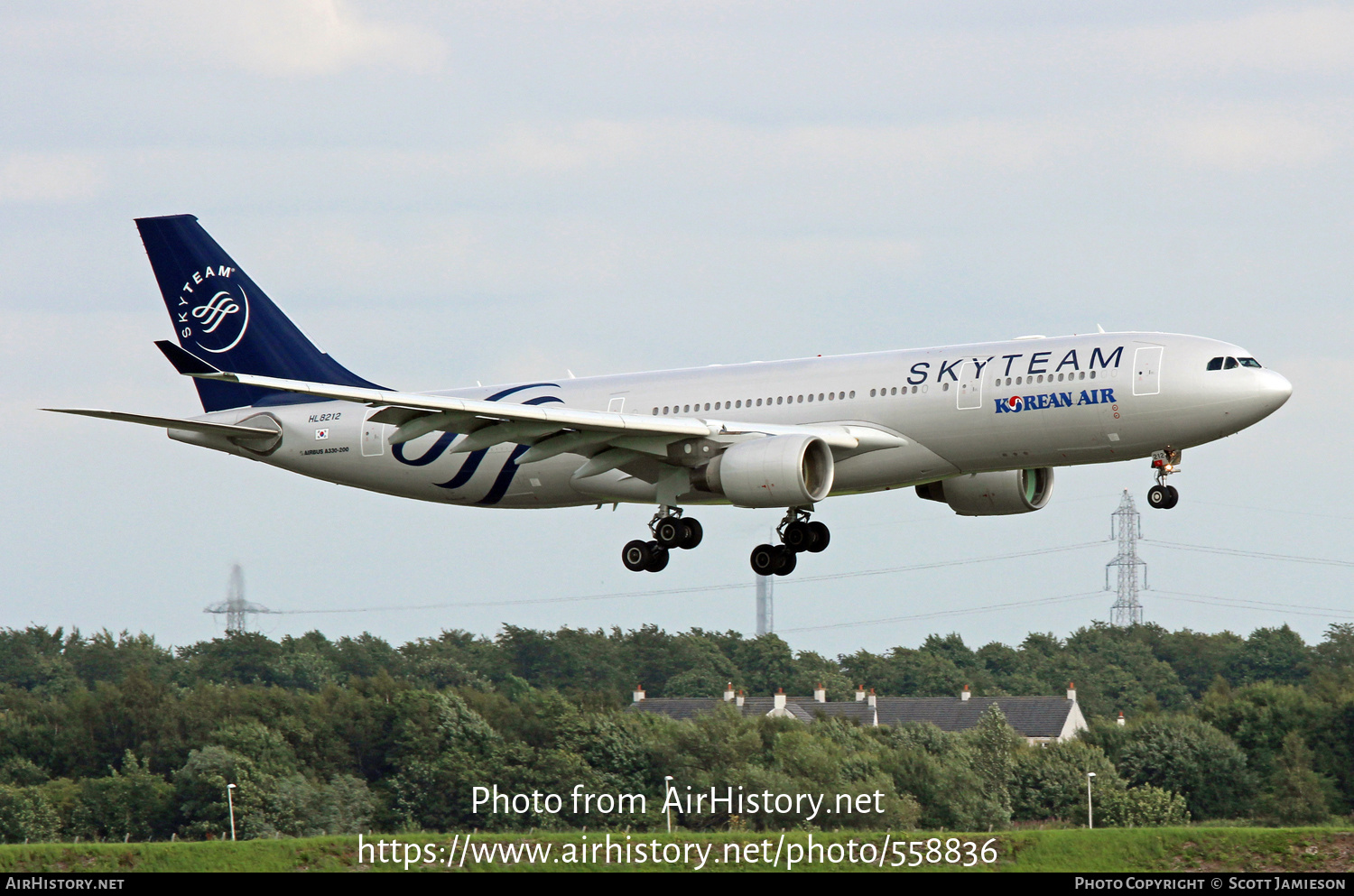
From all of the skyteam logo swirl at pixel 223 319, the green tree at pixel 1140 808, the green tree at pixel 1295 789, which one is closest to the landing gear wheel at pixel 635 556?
the skyteam logo swirl at pixel 223 319

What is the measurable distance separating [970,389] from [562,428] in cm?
1058

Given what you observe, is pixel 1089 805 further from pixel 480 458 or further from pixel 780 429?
pixel 780 429

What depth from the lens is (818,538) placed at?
51969 millimetres

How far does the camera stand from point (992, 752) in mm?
110000

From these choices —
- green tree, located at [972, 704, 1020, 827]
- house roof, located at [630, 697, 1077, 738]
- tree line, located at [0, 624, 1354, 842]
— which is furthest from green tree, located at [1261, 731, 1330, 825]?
house roof, located at [630, 697, 1077, 738]

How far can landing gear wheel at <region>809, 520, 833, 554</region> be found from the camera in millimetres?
51938

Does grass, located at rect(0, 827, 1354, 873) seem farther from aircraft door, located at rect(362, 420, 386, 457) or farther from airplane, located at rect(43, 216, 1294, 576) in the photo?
aircraft door, located at rect(362, 420, 386, 457)

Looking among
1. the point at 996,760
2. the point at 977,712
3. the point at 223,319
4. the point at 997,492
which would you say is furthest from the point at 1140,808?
the point at 223,319

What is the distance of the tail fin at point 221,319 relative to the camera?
6016 centimetres

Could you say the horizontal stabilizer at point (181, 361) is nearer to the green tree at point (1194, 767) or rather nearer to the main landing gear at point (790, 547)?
the main landing gear at point (790, 547)

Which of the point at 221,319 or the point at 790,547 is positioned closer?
the point at 790,547

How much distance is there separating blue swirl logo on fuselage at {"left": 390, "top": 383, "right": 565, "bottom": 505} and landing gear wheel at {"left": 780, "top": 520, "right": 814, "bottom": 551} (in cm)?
773

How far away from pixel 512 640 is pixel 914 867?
101 meters

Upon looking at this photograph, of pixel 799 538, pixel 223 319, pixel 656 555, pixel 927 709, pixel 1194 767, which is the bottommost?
pixel 1194 767
